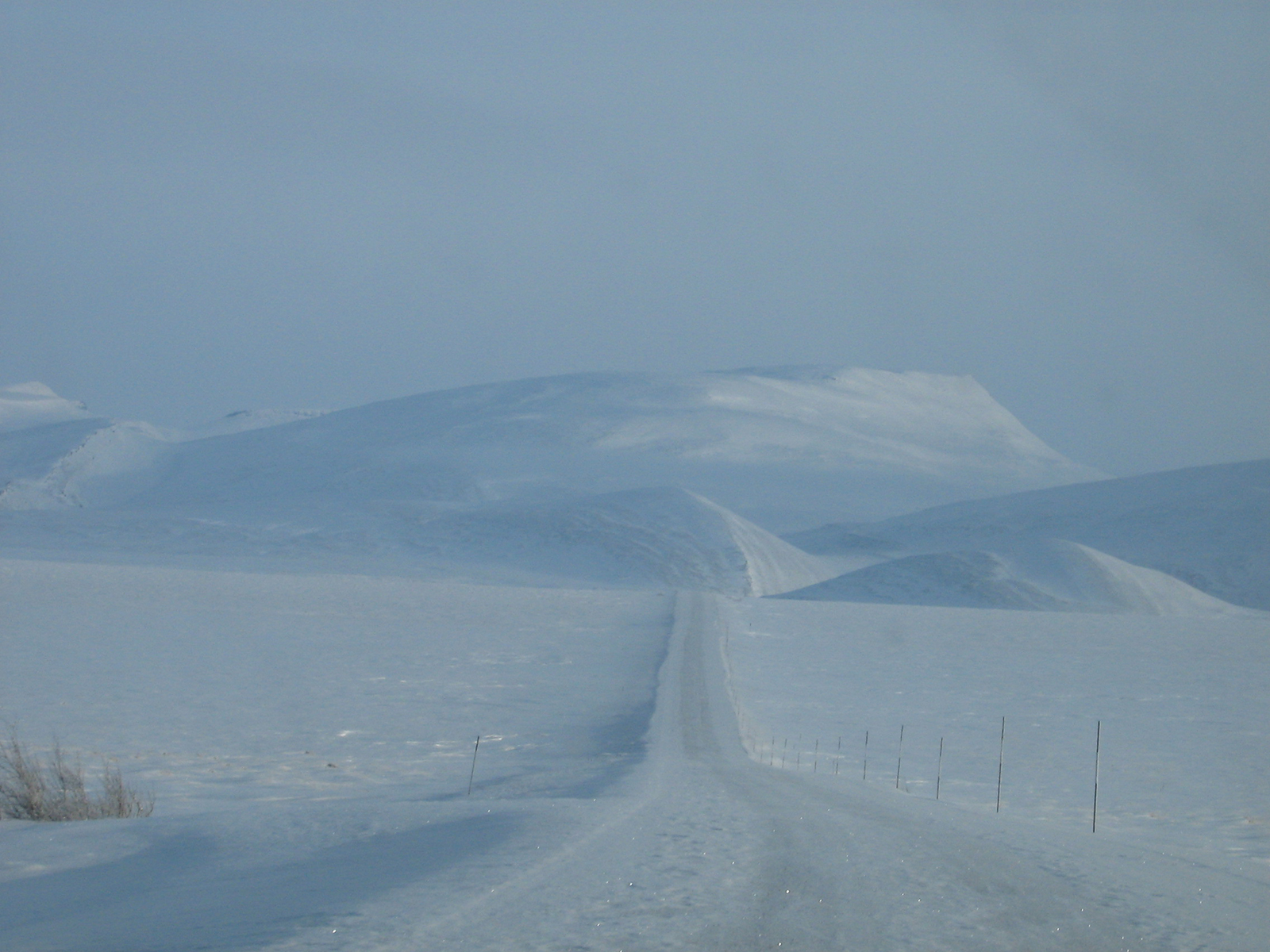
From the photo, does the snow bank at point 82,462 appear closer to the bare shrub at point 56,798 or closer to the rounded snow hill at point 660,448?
the rounded snow hill at point 660,448

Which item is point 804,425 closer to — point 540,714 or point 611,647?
point 611,647

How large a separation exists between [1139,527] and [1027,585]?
23388 millimetres

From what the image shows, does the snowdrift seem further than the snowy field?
Yes

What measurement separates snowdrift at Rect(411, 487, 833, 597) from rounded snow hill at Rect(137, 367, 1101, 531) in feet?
40.1

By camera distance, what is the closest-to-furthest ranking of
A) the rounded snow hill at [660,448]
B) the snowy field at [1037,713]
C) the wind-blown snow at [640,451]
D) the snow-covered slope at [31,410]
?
1. the snowy field at [1037,713]
2. the wind-blown snow at [640,451]
3. the rounded snow hill at [660,448]
4. the snow-covered slope at [31,410]

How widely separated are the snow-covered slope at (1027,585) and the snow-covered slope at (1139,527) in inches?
158

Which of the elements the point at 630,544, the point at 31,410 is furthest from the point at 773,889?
the point at 31,410

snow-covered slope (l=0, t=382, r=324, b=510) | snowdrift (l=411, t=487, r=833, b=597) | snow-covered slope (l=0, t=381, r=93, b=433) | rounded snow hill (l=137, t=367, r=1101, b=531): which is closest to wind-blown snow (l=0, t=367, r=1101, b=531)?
rounded snow hill (l=137, t=367, r=1101, b=531)

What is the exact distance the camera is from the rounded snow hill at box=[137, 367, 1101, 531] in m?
84.6

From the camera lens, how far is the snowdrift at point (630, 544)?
5288 cm

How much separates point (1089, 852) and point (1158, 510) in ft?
220

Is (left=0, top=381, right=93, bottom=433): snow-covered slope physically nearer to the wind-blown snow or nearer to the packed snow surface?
the wind-blown snow

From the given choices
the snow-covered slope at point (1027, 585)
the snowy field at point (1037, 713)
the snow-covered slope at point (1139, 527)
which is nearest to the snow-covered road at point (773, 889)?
the snowy field at point (1037, 713)

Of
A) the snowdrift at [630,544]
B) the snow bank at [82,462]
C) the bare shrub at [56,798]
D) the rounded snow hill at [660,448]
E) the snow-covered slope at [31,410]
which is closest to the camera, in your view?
the bare shrub at [56,798]
